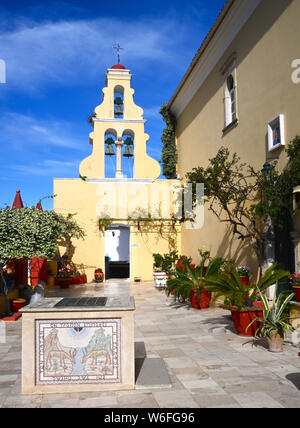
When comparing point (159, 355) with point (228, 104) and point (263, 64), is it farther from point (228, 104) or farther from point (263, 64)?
point (228, 104)

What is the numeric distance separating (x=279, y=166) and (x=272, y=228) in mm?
1363

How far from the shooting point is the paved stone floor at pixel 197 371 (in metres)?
3.87

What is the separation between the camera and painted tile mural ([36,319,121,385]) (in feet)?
13.6

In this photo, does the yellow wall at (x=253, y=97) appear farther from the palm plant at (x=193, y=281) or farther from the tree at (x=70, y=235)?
the tree at (x=70, y=235)

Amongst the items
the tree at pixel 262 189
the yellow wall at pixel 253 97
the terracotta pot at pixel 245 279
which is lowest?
the terracotta pot at pixel 245 279

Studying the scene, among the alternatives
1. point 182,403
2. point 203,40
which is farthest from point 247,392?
point 203,40

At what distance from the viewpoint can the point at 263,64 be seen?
29.2ft

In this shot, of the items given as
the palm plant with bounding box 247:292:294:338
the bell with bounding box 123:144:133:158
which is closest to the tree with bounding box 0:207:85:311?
the palm plant with bounding box 247:292:294:338

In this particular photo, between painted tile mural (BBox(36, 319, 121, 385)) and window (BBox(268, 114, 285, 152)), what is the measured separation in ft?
18.4

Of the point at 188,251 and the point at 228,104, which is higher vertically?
the point at 228,104

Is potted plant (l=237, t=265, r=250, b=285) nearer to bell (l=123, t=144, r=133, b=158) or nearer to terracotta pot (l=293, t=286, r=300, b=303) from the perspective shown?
terracotta pot (l=293, t=286, r=300, b=303)

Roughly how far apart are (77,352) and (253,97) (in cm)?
764

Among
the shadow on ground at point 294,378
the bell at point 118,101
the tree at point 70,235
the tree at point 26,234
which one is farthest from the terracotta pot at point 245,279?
the bell at point 118,101

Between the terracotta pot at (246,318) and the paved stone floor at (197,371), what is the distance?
169mm
